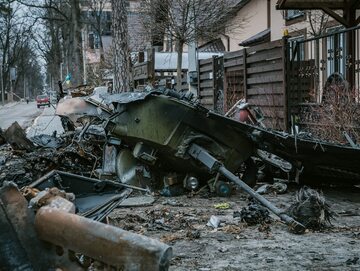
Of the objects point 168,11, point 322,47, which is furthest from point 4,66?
point 322,47

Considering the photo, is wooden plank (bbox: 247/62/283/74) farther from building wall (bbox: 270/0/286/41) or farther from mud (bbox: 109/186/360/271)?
building wall (bbox: 270/0/286/41)

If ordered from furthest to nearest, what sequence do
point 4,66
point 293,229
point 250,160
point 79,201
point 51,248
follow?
1. point 4,66
2. point 250,160
3. point 293,229
4. point 79,201
5. point 51,248

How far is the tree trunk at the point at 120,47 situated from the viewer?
42.5ft

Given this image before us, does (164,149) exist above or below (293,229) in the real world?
above

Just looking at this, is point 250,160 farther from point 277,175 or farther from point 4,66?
point 4,66

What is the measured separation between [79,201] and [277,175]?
14.9ft

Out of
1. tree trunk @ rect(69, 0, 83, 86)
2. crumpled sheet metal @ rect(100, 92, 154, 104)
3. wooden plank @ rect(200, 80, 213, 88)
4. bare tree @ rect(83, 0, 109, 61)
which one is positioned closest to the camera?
crumpled sheet metal @ rect(100, 92, 154, 104)

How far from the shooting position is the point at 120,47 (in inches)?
515

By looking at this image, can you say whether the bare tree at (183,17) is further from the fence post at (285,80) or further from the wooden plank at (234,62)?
the fence post at (285,80)

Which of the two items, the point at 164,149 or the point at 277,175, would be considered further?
the point at 277,175

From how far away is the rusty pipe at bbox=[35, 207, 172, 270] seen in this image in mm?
1967

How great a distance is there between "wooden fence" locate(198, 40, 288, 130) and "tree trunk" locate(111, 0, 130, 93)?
9.03 feet

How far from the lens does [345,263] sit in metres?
4.34

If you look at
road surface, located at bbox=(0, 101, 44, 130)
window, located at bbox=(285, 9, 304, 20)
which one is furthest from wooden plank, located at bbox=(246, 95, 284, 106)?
road surface, located at bbox=(0, 101, 44, 130)
